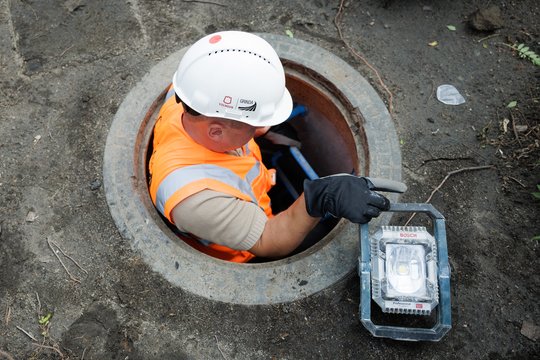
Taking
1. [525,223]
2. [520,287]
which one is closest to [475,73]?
[525,223]

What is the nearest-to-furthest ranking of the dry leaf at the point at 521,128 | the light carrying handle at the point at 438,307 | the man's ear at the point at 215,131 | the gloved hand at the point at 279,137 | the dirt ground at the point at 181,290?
the light carrying handle at the point at 438,307 < the man's ear at the point at 215,131 < the dirt ground at the point at 181,290 < the dry leaf at the point at 521,128 < the gloved hand at the point at 279,137

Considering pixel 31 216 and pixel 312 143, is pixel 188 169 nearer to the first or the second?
pixel 31 216

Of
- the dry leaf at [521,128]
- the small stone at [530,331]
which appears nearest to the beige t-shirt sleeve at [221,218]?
the small stone at [530,331]

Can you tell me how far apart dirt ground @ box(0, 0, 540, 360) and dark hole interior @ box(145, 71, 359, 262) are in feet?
1.01

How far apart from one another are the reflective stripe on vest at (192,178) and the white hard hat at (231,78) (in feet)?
0.84

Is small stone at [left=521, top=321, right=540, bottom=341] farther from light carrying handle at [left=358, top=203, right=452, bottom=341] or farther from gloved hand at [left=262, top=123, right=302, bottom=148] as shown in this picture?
gloved hand at [left=262, top=123, right=302, bottom=148]

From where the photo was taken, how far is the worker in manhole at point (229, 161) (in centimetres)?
201

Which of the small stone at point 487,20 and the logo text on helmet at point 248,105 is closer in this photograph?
the logo text on helmet at point 248,105

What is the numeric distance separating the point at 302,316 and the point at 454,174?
1190mm

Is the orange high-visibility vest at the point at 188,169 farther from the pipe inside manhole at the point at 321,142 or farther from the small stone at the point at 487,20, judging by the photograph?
the small stone at the point at 487,20

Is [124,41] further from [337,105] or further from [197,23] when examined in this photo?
[337,105]

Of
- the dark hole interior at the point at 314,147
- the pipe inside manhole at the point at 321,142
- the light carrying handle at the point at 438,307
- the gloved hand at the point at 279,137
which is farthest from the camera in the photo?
the gloved hand at the point at 279,137

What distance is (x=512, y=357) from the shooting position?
218 centimetres

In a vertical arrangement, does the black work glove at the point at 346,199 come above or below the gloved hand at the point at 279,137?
above
